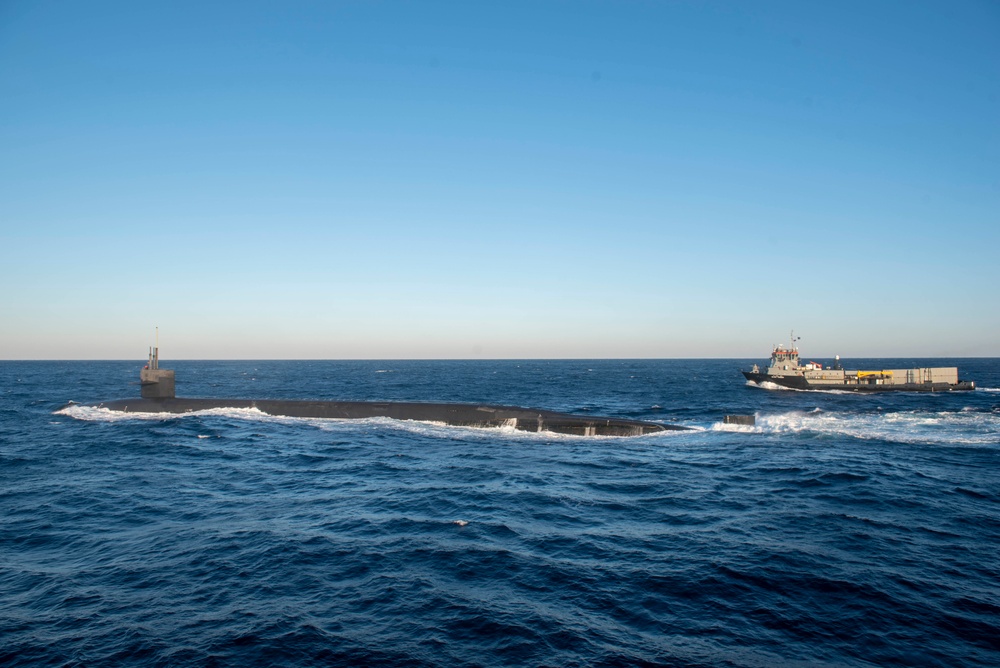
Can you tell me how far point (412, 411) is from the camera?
2111 inches

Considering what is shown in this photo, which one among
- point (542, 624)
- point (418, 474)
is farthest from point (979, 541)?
point (418, 474)

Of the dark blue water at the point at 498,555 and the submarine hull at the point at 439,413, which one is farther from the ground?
the submarine hull at the point at 439,413

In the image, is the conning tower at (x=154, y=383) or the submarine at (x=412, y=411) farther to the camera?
the conning tower at (x=154, y=383)

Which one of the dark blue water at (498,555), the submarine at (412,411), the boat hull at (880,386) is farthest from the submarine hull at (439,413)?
the boat hull at (880,386)

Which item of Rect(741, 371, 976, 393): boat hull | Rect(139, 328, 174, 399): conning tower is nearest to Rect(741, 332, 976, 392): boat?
Rect(741, 371, 976, 393): boat hull

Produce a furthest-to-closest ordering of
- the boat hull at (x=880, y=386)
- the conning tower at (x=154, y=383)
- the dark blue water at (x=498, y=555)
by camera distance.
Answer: the boat hull at (x=880, y=386) → the conning tower at (x=154, y=383) → the dark blue water at (x=498, y=555)

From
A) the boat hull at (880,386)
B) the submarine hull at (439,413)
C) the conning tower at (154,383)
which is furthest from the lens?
the boat hull at (880,386)

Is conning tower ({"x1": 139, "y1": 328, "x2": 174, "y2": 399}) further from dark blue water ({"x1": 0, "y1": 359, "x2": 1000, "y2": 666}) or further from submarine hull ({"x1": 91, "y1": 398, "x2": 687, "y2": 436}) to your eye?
dark blue water ({"x1": 0, "y1": 359, "x2": 1000, "y2": 666})

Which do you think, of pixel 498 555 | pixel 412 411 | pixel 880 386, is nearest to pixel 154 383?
pixel 412 411

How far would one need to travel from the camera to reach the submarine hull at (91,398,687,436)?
46594 mm

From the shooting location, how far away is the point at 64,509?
25.1 metres

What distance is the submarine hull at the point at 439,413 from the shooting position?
4659cm

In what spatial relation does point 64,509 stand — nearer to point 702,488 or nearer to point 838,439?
point 702,488

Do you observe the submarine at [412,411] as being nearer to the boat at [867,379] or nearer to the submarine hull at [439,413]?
the submarine hull at [439,413]
